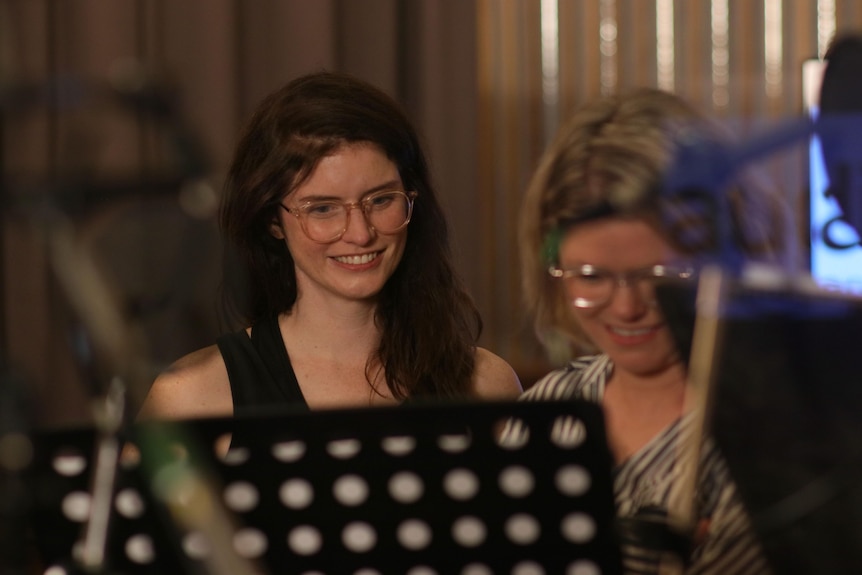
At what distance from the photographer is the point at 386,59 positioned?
3.12 meters

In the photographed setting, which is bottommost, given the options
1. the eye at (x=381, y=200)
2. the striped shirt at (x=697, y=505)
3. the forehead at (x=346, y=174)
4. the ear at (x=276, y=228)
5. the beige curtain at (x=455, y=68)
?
the striped shirt at (x=697, y=505)

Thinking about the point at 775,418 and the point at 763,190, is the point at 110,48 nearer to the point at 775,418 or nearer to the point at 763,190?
the point at 763,190

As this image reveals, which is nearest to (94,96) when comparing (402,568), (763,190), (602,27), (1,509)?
(1,509)

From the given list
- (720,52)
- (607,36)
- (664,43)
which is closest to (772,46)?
(720,52)

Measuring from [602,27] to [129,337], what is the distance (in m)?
2.79

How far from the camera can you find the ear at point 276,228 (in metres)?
1.73

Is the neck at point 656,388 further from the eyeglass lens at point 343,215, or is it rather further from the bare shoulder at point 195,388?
the bare shoulder at point 195,388

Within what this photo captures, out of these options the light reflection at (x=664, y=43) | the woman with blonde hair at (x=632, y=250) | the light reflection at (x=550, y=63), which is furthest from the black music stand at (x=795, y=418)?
the light reflection at (x=664, y=43)

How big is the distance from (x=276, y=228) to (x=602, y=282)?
25.1 inches

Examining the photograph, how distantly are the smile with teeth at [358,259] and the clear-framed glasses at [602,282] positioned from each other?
410 mm

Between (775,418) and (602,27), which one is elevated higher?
(602,27)

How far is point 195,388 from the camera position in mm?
1735

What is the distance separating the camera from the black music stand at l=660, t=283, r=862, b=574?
91 cm

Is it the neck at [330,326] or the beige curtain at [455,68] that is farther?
the beige curtain at [455,68]
